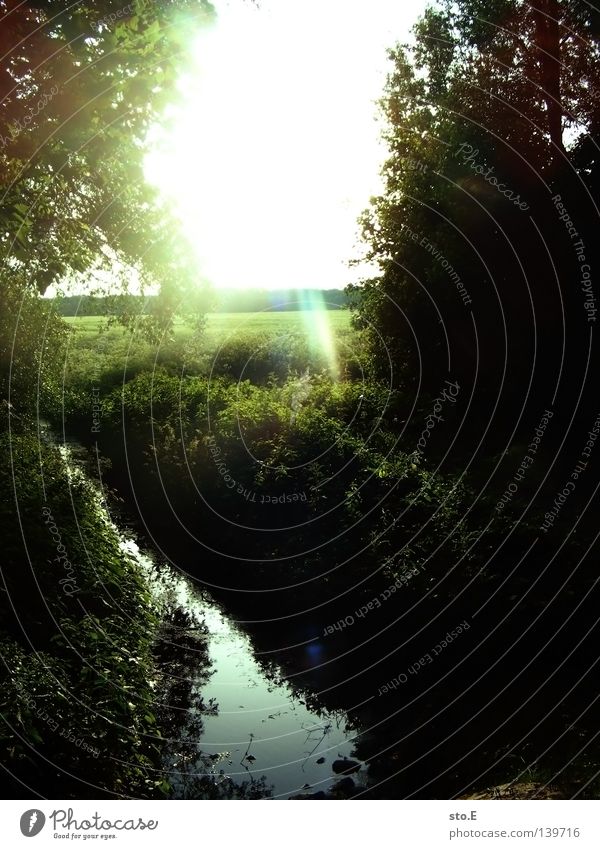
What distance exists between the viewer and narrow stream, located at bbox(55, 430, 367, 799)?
35.2 ft

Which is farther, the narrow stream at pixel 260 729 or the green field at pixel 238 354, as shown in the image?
the green field at pixel 238 354

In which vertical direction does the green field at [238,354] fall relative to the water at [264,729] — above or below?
above

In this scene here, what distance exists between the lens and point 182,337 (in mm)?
47656

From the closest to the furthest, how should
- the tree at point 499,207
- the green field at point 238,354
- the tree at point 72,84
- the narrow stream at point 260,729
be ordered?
1. the tree at point 72,84
2. the narrow stream at point 260,729
3. the tree at point 499,207
4. the green field at point 238,354

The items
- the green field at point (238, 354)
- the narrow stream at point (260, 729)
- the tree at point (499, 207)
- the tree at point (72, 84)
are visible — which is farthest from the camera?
the green field at point (238, 354)

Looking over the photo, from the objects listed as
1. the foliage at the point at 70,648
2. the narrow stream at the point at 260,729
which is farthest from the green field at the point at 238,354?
the narrow stream at the point at 260,729

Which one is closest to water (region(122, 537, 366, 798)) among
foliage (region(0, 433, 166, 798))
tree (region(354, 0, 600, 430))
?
foliage (region(0, 433, 166, 798))

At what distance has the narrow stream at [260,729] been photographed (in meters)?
10.7

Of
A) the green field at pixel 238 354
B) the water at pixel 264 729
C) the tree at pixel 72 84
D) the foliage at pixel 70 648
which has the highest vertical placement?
the tree at pixel 72 84

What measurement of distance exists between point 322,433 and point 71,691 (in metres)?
15.1

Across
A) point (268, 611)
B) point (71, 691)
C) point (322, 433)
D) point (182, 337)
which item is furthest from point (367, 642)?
point (182, 337)

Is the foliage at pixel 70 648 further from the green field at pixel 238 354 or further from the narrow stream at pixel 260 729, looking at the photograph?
the green field at pixel 238 354

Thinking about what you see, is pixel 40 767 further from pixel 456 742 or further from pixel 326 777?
pixel 456 742

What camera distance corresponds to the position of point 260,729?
12.3m
